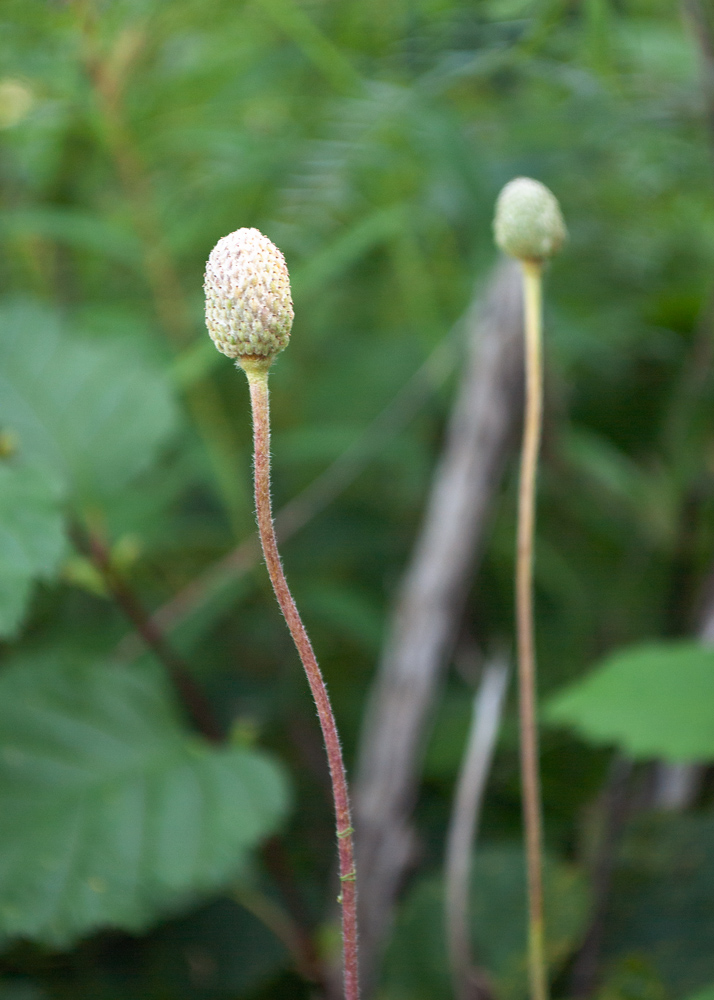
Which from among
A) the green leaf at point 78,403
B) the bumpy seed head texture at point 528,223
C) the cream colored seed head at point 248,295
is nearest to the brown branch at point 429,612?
the green leaf at point 78,403

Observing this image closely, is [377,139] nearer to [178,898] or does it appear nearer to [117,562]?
[117,562]

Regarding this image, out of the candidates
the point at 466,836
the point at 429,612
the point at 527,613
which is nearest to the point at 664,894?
the point at 466,836

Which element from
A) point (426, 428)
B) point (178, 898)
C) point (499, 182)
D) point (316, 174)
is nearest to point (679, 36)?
point (499, 182)

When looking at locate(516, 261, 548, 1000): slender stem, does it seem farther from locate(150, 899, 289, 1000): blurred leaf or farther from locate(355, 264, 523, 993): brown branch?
locate(150, 899, 289, 1000): blurred leaf

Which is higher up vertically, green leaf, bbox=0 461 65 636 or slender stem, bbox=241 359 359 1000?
slender stem, bbox=241 359 359 1000

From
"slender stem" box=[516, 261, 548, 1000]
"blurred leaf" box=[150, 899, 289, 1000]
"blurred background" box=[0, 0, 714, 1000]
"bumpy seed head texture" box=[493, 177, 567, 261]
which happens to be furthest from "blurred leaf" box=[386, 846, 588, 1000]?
"bumpy seed head texture" box=[493, 177, 567, 261]

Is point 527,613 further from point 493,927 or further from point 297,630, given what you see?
point 493,927

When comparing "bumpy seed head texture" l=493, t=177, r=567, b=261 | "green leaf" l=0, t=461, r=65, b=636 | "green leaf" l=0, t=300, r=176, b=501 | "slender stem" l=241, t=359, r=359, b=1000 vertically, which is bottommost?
"green leaf" l=0, t=300, r=176, b=501
